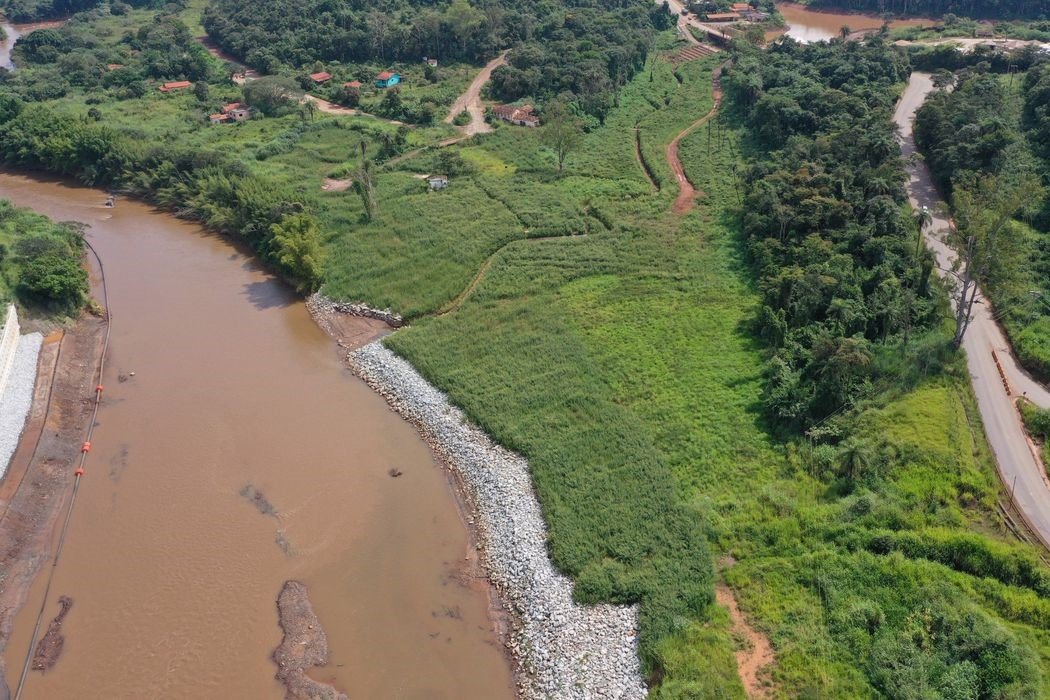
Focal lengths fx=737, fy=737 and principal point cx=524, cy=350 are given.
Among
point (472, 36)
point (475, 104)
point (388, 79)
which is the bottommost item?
point (388, 79)

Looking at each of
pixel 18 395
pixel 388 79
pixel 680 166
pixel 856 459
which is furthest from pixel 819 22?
pixel 18 395

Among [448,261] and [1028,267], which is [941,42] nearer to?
[1028,267]

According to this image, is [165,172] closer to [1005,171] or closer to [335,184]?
[335,184]

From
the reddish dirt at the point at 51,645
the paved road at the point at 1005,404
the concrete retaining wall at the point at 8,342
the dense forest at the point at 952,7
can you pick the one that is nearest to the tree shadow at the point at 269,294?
the concrete retaining wall at the point at 8,342

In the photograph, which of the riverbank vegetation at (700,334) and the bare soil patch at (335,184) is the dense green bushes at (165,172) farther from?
the bare soil patch at (335,184)

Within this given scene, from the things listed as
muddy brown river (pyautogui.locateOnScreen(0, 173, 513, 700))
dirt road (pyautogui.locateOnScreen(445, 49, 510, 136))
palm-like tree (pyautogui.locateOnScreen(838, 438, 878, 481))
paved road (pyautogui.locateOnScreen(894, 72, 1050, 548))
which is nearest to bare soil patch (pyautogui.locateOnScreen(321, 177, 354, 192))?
dirt road (pyautogui.locateOnScreen(445, 49, 510, 136))

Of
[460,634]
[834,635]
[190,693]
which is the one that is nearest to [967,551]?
[834,635]
